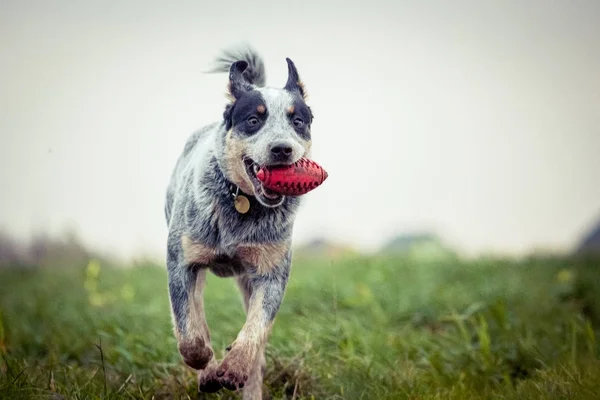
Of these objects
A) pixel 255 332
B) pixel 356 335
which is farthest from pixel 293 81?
pixel 356 335

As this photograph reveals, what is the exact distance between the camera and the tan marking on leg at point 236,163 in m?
4.03

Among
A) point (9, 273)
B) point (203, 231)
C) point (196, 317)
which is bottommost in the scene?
point (9, 273)

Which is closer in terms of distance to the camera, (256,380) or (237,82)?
(237,82)

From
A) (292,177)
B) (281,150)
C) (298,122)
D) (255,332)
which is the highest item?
(298,122)

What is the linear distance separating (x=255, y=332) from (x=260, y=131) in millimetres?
1081

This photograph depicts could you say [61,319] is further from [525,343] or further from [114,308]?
[525,343]

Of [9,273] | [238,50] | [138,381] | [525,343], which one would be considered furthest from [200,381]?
[9,273]

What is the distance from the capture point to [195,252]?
13.5ft

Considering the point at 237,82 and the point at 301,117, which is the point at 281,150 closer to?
the point at 301,117

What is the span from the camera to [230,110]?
4.15m

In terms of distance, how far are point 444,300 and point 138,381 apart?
13.7 ft

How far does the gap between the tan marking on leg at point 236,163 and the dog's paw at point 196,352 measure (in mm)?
872

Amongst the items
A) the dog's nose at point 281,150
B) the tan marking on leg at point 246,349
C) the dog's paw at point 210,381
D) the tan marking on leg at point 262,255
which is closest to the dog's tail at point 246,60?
the dog's nose at point 281,150

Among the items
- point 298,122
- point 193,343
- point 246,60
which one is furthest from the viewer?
point 246,60
